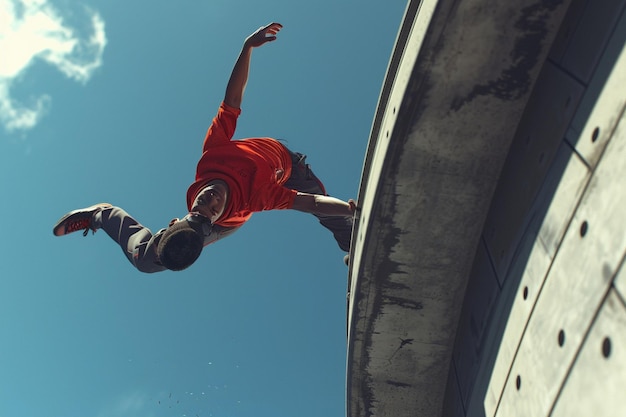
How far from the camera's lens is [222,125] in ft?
21.9

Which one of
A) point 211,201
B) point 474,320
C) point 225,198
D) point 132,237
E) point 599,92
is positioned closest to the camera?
point 599,92

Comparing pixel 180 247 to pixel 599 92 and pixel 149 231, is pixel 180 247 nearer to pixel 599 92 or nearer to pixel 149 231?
pixel 149 231

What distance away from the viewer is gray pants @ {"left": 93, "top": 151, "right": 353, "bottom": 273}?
6527 mm

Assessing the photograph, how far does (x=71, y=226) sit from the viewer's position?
25.1 feet

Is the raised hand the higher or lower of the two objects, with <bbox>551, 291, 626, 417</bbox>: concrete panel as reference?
higher

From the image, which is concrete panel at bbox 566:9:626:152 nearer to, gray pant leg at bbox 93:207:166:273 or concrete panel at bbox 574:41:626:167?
concrete panel at bbox 574:41:626:167

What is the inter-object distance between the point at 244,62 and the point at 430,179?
11.5ft

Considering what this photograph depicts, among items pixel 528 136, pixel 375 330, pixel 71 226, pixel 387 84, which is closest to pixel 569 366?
pixel 528 136

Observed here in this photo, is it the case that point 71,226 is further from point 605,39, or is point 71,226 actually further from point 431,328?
point 605,39

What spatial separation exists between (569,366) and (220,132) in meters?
5.13

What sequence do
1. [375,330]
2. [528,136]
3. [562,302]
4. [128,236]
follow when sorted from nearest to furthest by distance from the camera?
[562,302] → [528,136] → [375,330] → [128,236]

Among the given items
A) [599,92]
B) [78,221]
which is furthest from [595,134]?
[78,221]

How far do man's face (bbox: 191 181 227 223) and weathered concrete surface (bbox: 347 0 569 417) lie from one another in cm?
187

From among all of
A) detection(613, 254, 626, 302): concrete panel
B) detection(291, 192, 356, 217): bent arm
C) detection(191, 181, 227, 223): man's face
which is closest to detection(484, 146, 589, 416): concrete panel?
detection(613, 254, 626, 302): concrete panel
